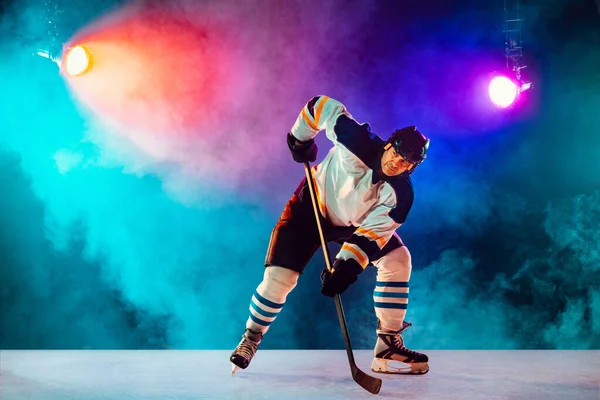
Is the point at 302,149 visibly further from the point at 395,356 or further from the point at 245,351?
the point at 395,356

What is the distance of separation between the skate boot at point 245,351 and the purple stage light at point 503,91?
233 cm

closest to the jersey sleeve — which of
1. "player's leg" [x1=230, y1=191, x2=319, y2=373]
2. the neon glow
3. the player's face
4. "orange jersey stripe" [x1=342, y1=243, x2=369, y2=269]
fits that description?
the player's face

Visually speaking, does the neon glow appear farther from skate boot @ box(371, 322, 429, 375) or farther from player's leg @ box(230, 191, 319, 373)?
skate boot @ box(371, 322, 429, 375)

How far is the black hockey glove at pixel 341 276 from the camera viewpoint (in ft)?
9.74

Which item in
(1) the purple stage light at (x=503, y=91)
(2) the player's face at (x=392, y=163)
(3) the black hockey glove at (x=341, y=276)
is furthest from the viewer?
(1) the purple stage light at (x=503, y=91)

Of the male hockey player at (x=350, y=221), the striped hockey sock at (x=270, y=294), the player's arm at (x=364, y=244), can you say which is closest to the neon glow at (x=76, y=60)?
the male hockey player at (x=350, y=221)

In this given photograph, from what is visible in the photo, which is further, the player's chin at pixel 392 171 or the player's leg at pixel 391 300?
the player's leg at pixel 391 300

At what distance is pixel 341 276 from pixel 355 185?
1.60 feet

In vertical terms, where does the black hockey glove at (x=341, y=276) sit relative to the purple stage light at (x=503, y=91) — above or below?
below

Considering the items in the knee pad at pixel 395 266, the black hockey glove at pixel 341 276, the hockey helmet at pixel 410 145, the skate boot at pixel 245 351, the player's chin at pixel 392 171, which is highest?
the hockey helmet at pixel 410 145

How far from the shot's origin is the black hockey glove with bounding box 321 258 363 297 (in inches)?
117

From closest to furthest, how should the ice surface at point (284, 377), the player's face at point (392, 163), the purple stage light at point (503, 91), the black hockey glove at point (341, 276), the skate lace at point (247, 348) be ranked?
the ice surface at point (284, 377)
the black hockey glove at point (341, 276)
the player's face at point (392, 163)
the skate lace at point (247, 348)
the purple stage light at point (503, 91)

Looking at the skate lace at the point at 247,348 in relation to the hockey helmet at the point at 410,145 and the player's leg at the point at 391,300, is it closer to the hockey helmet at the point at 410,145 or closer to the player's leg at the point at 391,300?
the player's leg at the point at 391,300

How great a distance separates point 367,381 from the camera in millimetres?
2768
